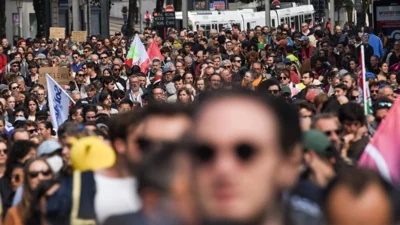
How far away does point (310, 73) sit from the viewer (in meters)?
18.3

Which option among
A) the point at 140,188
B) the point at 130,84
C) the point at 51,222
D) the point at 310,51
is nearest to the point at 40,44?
the point at 310,51

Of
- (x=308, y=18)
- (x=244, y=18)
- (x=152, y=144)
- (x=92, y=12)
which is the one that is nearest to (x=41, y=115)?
(x=152, y=144)

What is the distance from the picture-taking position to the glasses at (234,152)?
2164mm

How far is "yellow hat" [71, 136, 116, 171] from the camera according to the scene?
16.5ft

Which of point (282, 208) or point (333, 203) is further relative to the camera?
point (333, 203)

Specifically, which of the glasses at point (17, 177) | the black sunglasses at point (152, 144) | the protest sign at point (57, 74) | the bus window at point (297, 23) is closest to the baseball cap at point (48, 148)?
the glasses at point (17, 177)

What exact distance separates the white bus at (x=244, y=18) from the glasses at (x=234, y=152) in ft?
152

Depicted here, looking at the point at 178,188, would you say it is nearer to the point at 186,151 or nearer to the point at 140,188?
the point at 186,151


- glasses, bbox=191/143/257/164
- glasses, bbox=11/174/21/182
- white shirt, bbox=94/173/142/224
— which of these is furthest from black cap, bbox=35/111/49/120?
glasses, bbox=191/143/257/164

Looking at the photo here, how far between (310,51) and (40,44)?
8322 mm

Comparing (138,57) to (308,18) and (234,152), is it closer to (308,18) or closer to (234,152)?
(234,152)

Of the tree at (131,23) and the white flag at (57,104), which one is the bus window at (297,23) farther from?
the white flag at (57,104)

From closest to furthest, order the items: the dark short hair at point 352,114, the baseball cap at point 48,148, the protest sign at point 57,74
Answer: the baseball cap at point 48,148, the dark short hair at point 352,114, the protest sign at point 57,74

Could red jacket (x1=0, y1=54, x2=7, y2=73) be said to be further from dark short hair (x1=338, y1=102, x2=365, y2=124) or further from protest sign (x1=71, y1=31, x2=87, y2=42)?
dark short hair (x1=338, y1=102, x2=365, y2=124)
